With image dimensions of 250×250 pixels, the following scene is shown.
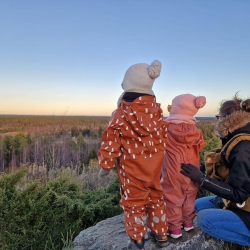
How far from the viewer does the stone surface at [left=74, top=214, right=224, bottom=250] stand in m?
2.40

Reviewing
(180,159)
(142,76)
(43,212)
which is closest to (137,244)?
(180,159)

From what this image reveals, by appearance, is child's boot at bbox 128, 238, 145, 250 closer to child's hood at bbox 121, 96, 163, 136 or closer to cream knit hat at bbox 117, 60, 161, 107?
child's hood at bbox 121, 96, 163, 136

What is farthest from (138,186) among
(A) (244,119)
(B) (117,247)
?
(A) (244,119)

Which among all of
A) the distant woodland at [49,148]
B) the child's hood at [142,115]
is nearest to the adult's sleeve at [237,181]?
the child's hood at [142,115]

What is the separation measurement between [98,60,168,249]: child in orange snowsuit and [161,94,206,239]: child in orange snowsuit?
0.13 meters

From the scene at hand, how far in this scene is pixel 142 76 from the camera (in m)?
2.31

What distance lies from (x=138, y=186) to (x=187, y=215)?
646 mm

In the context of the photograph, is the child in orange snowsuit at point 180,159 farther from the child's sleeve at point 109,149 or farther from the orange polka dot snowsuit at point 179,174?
the child's sleeve at point 109,149

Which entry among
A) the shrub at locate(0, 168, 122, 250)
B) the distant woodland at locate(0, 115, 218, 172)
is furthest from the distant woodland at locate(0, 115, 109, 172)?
the shrub at locate(0, 168, 122, 250)

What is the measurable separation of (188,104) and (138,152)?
2.28ft

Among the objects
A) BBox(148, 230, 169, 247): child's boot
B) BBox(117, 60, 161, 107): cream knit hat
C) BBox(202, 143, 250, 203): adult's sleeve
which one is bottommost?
BBox(148, 230, 169, 247): child's boot

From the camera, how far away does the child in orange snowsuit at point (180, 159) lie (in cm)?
242

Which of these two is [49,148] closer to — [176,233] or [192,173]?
[176,233]

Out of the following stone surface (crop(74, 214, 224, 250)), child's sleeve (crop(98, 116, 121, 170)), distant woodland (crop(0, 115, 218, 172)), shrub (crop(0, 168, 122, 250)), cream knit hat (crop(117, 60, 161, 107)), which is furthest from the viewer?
distant woodland (crop(0, 115, 218, 172))
